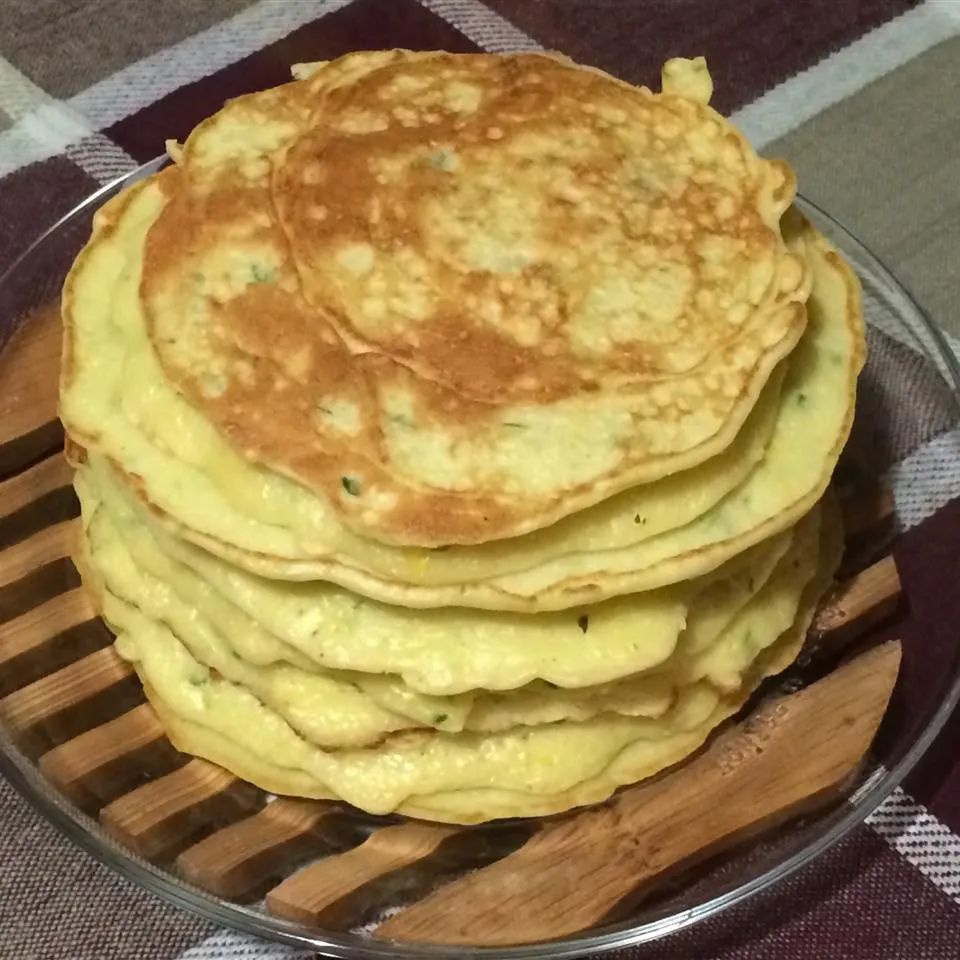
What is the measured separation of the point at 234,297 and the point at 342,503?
0.25 meters

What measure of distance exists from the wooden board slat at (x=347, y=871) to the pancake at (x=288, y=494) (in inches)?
12.7

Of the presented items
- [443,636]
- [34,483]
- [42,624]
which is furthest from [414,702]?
[34,483]

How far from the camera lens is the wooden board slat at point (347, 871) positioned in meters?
1.24

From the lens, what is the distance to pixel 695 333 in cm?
122

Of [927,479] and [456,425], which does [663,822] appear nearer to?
[456,425]

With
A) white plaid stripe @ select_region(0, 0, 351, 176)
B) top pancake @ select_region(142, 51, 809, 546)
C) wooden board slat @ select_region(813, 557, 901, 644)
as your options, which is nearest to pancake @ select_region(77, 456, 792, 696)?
top pancake @ select_region(142, 51, 809, 546)

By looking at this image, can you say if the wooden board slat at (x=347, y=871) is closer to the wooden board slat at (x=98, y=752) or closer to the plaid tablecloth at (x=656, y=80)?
the wooden board slat at (x=98, y=752)

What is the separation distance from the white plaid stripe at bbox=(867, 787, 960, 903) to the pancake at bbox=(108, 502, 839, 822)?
0.90ft

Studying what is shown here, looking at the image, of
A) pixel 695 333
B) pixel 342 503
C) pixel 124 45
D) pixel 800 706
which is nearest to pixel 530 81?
pixel 695 333

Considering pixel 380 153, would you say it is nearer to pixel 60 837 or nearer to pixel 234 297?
pixel 234 297

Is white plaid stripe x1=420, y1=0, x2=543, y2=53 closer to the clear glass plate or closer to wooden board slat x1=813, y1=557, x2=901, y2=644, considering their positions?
the clear glass plate

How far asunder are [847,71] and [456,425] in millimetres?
1430

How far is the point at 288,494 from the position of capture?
1138 millimetres

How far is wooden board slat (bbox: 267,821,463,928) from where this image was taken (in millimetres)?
1236
